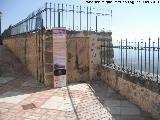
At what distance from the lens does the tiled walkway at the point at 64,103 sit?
7.49m

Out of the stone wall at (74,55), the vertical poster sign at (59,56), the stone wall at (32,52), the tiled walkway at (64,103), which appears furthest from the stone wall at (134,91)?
the stone wall at (32,52)

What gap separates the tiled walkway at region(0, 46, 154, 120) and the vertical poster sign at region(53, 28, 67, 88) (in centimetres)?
50

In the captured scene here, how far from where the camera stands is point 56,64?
1144cm

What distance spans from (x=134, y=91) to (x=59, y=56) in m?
4.20

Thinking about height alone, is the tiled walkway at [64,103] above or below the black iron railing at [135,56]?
below

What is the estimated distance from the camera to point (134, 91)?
344 inches

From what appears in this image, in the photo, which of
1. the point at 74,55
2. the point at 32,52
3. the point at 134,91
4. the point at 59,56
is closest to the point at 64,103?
the point at 134,91

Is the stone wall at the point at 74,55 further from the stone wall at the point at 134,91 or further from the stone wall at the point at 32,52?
the stone wall at the point at 134,91

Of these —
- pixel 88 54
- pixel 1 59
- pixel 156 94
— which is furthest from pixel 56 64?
pixel 1 59

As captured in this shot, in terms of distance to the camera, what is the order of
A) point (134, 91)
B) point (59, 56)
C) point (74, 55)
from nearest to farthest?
1. point (134, 91)
2. point (59, 56)
3. point (74, 55)

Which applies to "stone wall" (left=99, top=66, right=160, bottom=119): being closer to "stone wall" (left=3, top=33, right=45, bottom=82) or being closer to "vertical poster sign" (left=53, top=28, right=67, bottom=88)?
"vertical poster sign" (left=53, top=28, right=67, bottom=88)

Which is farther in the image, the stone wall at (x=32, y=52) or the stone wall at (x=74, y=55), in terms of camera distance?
the stone wall at (x=32, y=52)

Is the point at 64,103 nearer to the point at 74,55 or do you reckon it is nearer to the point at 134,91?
the point at 134,91

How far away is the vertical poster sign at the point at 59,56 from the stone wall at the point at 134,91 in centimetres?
216
